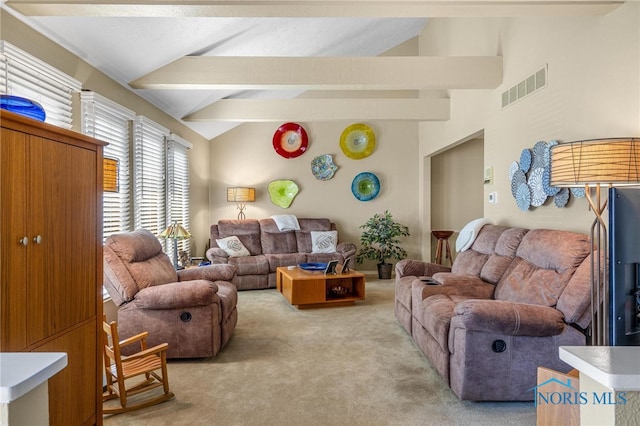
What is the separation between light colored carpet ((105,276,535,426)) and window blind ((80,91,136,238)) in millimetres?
1499

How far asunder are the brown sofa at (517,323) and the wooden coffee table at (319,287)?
5.49 feet

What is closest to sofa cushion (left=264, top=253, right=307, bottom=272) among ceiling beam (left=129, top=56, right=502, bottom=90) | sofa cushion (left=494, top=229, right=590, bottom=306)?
ceiling beam (left=129, top=56, right=502, bottom=90)

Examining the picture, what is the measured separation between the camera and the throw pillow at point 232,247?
243 inches

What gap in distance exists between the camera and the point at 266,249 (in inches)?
258

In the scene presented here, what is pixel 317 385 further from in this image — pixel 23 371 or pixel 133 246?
pixel 23 371

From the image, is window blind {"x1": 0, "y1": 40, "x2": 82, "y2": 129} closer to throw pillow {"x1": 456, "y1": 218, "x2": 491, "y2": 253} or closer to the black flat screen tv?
the black flat screen tv

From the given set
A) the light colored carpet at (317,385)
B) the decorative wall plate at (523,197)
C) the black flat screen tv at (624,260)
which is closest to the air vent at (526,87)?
the decorative wall plate at (523,197)

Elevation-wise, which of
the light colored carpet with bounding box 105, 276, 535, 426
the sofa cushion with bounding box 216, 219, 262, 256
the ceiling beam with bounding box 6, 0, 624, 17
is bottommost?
the light colored carpet with bounding box 105, 276, 535, 426

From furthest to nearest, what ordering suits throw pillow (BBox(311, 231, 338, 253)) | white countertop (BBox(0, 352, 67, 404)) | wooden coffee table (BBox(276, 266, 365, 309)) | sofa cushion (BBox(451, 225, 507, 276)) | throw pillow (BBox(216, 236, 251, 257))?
throw pillow (BBox(311, 231, 338, 253)) → throw pillow (BBox(216, 236, 251, 257)) → wooden coffee table (BBox(276, 266, 365, 309)) → sofa cushion (BBox(451, 225, 507, 276)) → white countertop (BBox(0, 352, 67, 404))

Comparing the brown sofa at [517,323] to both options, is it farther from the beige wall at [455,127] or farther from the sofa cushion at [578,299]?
the beige wall at [455,127]

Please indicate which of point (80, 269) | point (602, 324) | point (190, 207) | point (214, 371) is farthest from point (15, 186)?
point (190, 207)

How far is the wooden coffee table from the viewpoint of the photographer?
473cm

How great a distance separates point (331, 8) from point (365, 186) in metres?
4.75

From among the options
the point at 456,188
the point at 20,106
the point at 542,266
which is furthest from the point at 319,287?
the point at 456,188
